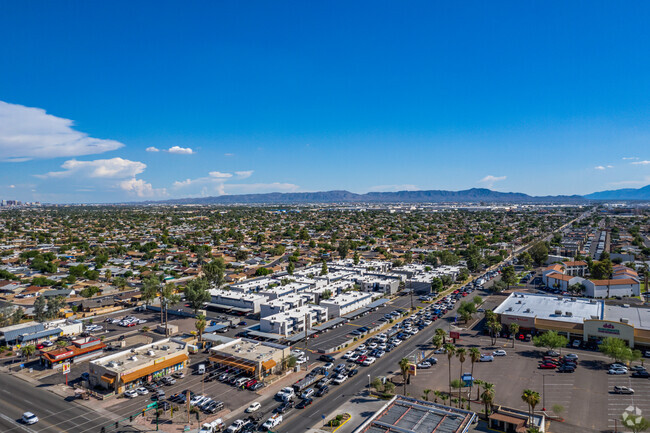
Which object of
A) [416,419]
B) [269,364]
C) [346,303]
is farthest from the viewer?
[346,303]

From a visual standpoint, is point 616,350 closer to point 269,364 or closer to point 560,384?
point 560,384

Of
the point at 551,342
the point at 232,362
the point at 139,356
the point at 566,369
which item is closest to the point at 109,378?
the point at 139,356

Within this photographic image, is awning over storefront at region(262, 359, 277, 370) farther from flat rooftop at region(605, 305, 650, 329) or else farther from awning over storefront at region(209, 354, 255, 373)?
flat rooftop at region(605, 305, 650, 329)

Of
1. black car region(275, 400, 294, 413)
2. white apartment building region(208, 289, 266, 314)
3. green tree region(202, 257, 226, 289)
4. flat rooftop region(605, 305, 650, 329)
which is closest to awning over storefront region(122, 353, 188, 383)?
black car region(275, 400, 294, 413)

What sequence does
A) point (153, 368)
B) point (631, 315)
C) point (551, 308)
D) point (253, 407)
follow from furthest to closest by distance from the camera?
point (551, 308)
point (631, 315)
point (153, 368)
point (253, 407)

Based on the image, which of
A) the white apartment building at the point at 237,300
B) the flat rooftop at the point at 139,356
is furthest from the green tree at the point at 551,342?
the white apartment building at the point at 237,300

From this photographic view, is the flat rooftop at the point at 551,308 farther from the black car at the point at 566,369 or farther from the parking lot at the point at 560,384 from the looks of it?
the black car at the point at 566,369
